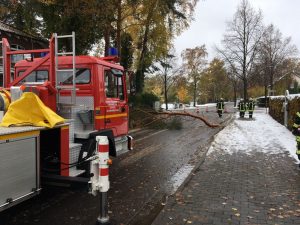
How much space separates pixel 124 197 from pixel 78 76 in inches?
103

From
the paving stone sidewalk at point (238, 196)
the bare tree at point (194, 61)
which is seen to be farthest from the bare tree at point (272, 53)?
the paving stone sidewalk at point (238, 196)

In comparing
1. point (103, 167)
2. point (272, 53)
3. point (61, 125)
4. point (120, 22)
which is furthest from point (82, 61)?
point (272, 53)

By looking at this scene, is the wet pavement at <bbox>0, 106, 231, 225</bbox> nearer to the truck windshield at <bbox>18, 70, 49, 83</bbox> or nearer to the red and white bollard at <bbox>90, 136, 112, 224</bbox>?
the red and white bollard at <bbox>90, 136, 112, 224</bbox>

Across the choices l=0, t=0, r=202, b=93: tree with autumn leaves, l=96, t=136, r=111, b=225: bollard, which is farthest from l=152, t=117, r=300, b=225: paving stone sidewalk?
l=0, t=0, r=202, b=93: tree with autumn leaves

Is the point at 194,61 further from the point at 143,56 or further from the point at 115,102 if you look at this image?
the point at 115,102

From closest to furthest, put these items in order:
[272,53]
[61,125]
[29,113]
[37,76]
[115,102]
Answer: [29,113] → [61,125] → [37,76] → [115,102] → [272,53]

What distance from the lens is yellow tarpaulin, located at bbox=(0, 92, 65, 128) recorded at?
15.3 ft

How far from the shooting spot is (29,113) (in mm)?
4773

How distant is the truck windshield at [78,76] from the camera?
6.71m

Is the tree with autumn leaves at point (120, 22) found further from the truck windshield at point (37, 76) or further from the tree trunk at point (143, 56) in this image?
the truck windshield at point (37, 76)

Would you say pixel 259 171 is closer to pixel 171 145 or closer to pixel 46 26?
pixel 171 145

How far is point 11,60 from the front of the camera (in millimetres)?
7129

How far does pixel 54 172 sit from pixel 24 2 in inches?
679

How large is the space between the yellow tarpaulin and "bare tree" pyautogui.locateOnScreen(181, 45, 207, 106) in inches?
2170
